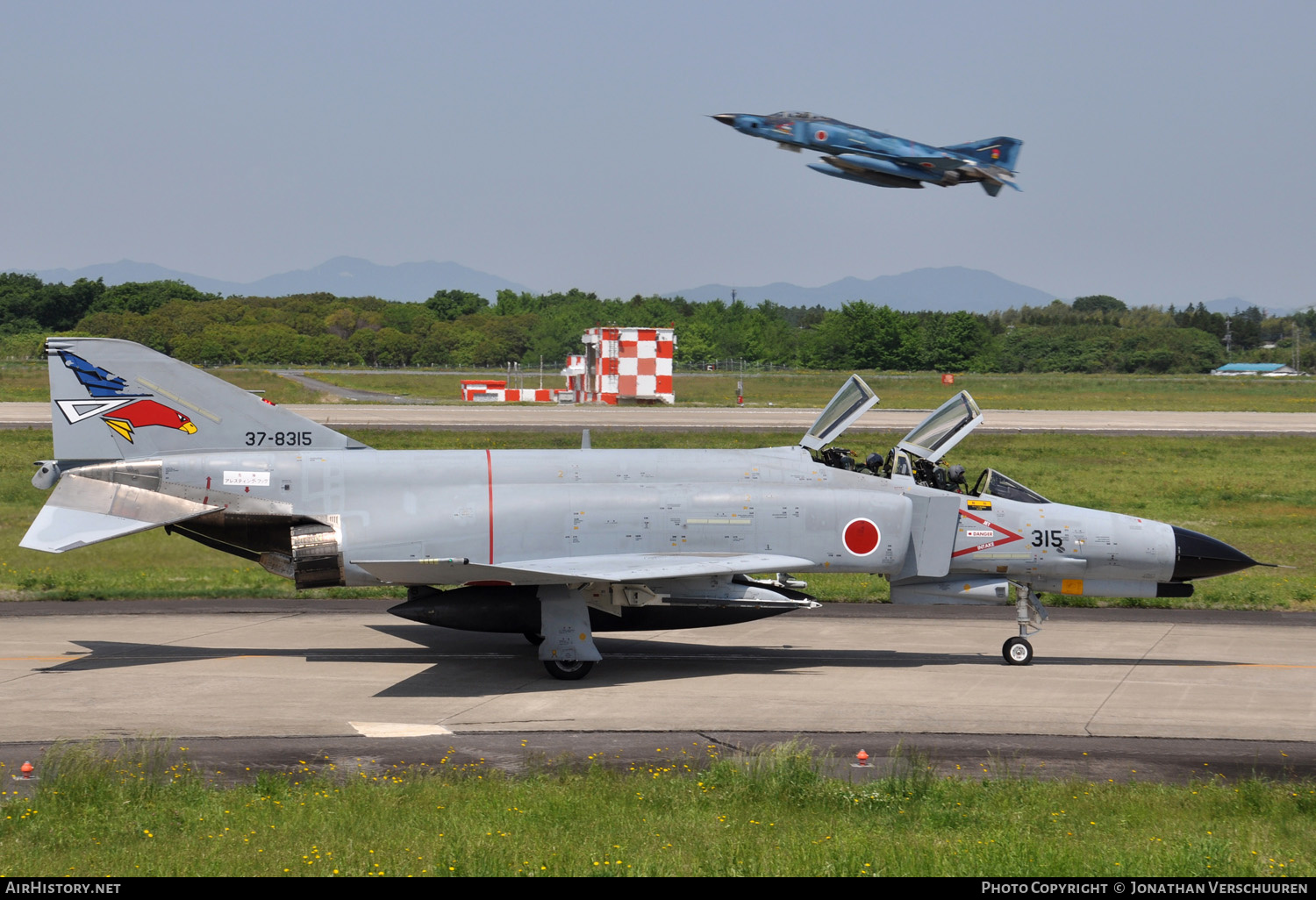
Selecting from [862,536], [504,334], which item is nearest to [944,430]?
[862,536]

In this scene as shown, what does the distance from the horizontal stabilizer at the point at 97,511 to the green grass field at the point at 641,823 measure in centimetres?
386

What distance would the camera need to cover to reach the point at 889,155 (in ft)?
73.5

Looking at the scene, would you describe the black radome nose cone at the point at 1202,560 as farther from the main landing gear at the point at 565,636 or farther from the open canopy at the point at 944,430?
the main landing gear at the point at 565,636

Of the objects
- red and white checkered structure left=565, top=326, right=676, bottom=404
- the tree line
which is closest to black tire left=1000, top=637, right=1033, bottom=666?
red and white checkered structure left=565, top=326, right=676, bottom=404

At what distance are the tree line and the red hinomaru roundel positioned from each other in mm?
80987

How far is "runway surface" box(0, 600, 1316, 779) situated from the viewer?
11.5 metres

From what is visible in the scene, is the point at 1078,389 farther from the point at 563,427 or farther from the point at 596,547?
the point at 596,547

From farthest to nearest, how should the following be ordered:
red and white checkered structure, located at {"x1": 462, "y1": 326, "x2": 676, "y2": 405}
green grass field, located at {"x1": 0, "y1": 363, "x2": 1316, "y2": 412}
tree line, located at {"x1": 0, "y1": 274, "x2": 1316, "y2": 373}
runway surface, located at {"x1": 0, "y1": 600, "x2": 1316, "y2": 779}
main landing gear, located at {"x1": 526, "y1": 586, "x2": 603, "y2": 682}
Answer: tree line, located at {"x1": 0, "y1": 274, "x2": 1316, "y2": 373} < green grass field, located at {"x1": 0, "y1": 363, "x2": 1316, "y2": 412} < red and white checkered structure, located at {"x1": 462, "y1": 326, "x2": 676, "y2": 405} < main landing gear, located at {"x1": 526, "y1": 586, "x2": 603, "y2": 682} < runway surface, located at {"x1": 0, "y1": 600, "x2": 1316, "y2": 779}

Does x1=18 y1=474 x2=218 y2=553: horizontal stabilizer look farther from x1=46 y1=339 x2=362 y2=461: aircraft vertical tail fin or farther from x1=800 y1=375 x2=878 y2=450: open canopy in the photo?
x1=800 y1=375 x2=878 y2=450: open canopy

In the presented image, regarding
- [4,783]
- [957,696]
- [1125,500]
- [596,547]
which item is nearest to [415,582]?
[596,547]

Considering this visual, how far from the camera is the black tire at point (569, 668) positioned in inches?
547

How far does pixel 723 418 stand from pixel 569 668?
3647 centimetres

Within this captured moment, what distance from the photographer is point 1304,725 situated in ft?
40.9

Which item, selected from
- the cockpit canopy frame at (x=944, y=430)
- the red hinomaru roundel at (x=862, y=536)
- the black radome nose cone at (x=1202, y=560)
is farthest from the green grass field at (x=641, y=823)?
the cockpit canopy frame at (x=944, y=430)
